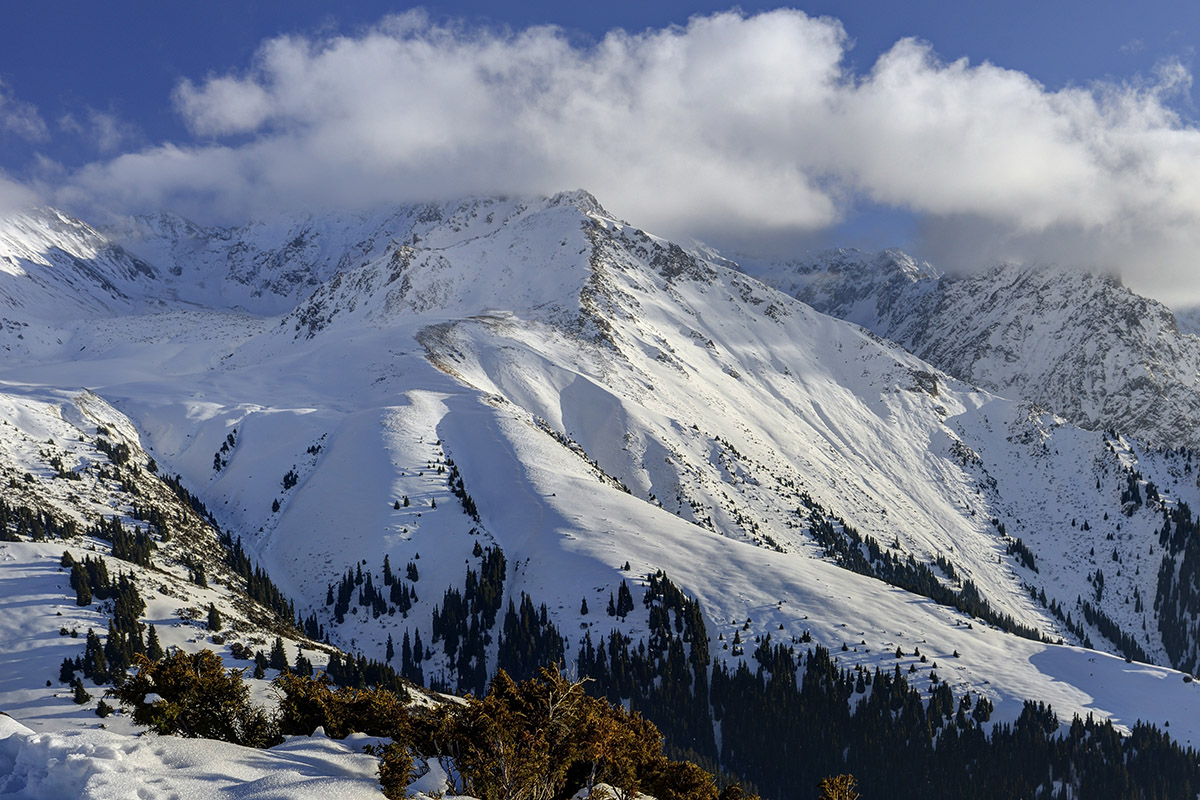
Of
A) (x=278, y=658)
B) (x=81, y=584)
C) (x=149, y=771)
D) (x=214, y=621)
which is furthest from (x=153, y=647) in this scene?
(x=149, y=771)

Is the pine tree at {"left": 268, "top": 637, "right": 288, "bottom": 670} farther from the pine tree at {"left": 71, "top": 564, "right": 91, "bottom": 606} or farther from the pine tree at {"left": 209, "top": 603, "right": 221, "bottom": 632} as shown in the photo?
the pine tree at {"left": 71, "top": 564, "right": 91, "bottom": 606}

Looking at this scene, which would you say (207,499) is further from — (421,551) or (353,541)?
(421,551)

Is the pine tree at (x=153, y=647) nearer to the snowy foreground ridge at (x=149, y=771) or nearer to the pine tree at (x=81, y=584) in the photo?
the pine tree at (x=81, y=584)

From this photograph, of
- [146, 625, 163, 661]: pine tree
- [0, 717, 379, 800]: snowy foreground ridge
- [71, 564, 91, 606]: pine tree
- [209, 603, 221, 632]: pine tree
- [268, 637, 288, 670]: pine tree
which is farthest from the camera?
[209, 603, 221, 632]: pine tree

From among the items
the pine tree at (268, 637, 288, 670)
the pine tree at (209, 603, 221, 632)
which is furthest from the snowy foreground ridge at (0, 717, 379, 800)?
the pine tree at (209, 603, 221, 632)

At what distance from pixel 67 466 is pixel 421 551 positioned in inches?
2200

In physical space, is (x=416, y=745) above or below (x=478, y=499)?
below

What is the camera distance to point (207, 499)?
133000 mm

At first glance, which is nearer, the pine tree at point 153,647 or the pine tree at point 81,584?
the pine tree at point 153,647

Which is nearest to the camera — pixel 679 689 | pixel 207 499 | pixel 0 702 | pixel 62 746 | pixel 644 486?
pixel 62 746

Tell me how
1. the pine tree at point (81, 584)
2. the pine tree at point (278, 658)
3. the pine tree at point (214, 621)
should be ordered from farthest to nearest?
1. the pine tree at point (214, 621)
2. the pine tree at point (81, 584)
3. the pine tree at point (278, 658)

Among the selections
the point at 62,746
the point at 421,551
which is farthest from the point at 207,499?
the point at 62,746

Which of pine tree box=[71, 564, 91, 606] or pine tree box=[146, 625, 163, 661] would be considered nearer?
pine tree box=[146, 625, 163, 661]

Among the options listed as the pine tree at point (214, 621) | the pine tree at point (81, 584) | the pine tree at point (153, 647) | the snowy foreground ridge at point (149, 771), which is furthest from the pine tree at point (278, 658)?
the snowy foreground ridge at point (149, 771)
